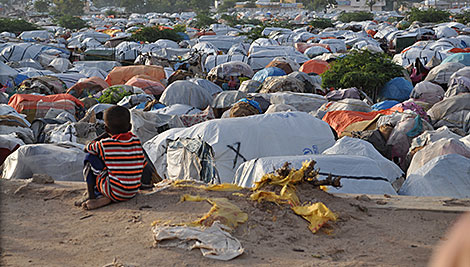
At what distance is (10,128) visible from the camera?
8.06 meters

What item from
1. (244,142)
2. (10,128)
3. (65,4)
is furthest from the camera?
(65,4)

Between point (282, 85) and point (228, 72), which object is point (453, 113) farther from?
point (228, 72)

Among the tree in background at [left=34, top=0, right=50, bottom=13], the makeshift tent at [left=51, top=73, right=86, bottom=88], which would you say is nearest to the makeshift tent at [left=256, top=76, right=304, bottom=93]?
the makeshift tent at [left=51, top=73, right=86, bottom=88]

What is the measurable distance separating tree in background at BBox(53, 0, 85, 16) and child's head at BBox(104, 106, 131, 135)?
230ft

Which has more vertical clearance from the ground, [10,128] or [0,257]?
[0,257]

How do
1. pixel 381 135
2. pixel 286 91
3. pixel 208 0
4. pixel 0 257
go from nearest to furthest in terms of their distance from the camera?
pixel 0 257, pixel 381 135, pixel 286 91, pixel 208 0

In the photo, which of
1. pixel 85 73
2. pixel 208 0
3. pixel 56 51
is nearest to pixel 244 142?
pixel 85 73

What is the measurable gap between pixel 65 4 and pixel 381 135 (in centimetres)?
6999

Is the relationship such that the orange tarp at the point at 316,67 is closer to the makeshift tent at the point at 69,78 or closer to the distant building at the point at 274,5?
the makeshift tent at the point at 69,78

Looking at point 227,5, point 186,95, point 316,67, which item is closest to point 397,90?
point 316,67

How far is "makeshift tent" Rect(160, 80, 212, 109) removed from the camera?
37.1 ft

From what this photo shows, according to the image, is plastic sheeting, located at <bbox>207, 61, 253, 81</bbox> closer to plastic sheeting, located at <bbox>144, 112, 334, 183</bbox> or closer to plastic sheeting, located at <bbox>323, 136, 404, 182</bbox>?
plastic sheeting, located at <bbox>144, 112, 334, 183</bbox>

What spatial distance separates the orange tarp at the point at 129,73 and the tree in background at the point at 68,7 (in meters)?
58.6

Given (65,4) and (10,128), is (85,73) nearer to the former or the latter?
(10,128)
